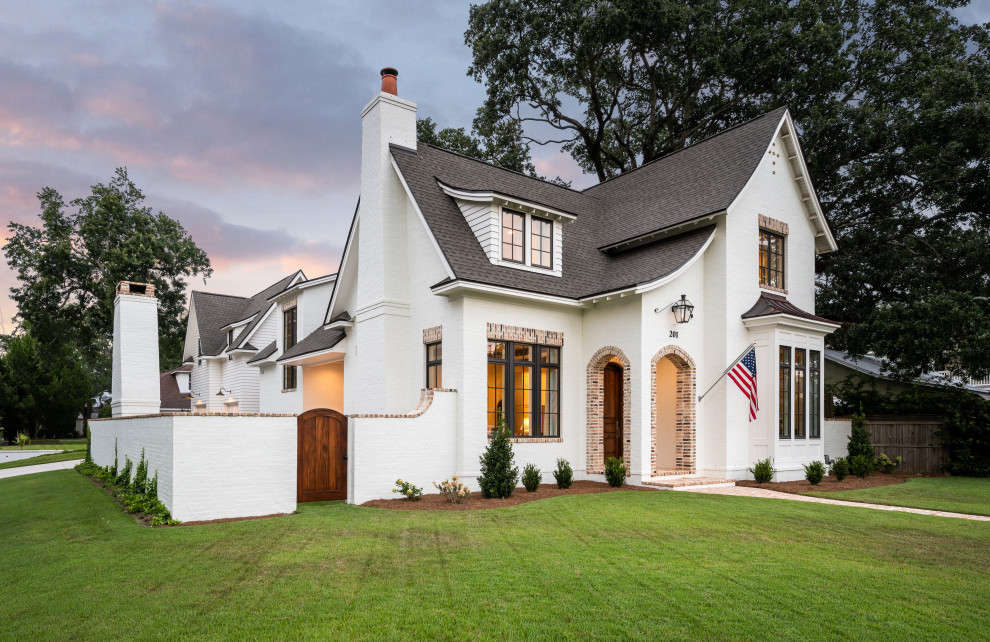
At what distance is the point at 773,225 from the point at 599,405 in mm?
6813

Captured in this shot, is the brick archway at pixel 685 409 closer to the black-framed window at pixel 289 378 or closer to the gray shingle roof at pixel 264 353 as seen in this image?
the black-framed window at pixel 289 378

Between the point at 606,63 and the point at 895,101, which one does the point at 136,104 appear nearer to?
the point at 606,63

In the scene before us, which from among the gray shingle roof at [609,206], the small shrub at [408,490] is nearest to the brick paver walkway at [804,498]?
the gray shingle roof at [609,206]

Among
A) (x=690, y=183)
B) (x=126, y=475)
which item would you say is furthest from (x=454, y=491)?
(x=690, y=183)

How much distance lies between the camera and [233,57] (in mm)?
18125

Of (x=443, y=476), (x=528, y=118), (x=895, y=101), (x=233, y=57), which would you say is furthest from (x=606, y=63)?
(x=443, y=476)

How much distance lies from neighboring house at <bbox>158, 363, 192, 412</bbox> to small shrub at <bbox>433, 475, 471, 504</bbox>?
30218 mm

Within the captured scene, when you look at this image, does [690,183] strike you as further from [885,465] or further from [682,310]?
[885,465]

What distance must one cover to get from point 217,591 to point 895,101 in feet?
81.1

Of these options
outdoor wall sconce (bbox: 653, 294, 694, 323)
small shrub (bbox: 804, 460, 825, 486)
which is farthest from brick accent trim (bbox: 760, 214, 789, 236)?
small shrub (bbox: 804, 460, 825, 486)

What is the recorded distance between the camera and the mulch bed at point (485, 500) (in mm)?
11117

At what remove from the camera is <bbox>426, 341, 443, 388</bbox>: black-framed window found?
46.6ft

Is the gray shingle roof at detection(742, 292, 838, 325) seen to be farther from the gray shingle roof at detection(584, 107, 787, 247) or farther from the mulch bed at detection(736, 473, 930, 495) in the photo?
the mulch bed at detection(736, 473, 930, 495)

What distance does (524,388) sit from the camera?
46.1ft
